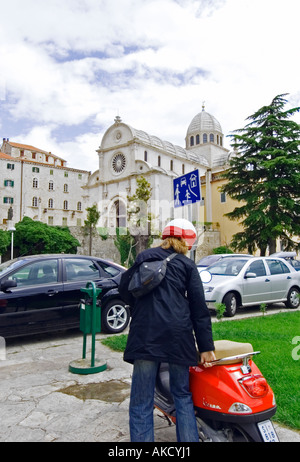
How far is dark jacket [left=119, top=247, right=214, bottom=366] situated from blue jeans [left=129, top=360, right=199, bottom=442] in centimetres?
13

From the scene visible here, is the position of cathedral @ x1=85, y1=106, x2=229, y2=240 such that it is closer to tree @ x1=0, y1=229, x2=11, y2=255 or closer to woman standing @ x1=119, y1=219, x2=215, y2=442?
tree @ x1=0, y1=229, x2=11, y2=255

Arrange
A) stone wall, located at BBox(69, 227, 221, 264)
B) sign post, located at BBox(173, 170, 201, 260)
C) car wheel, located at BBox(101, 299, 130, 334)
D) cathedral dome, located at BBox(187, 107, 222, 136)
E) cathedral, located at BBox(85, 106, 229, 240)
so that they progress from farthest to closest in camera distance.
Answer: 1. cathedral dome, located at BBox(187, 107, 222, 136)
2. cathedral, located at BBox(85, 106, 229, 240)
3. stone wall, located at BBox(69, 227, 221, 264)
4. car wheel, located at BBox(101, 299, 130, 334)
5. sign post, located at BBox(173, 170, 201, 260)

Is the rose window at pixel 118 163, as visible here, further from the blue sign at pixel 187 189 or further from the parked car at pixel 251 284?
the blue sign at pixel 187 189

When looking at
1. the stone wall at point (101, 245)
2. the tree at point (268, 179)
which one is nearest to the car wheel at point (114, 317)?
the tree at point (268, 179)

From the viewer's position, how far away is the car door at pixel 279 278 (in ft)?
36.0

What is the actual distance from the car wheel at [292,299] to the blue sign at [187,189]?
7038 millimetres

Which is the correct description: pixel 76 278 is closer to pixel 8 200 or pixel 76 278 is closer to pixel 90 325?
pixel 90 325

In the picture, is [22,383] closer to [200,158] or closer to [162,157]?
[162,157]

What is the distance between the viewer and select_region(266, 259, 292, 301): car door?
36.0 ft

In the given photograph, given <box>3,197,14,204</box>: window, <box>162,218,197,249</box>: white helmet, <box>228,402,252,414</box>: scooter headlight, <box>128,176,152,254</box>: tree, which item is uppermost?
<box>3,197,14,204</box>: window

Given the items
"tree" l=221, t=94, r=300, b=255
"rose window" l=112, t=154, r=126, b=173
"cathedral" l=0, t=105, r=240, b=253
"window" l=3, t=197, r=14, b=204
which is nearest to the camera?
"tree" l=221, t=94, r=300, b=255

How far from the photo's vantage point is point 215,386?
2773mm

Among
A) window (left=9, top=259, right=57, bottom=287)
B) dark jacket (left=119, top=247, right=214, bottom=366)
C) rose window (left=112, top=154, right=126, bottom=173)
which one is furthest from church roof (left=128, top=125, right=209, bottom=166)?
dark jacket (left=119, top=247, right=214, bottom=366)
